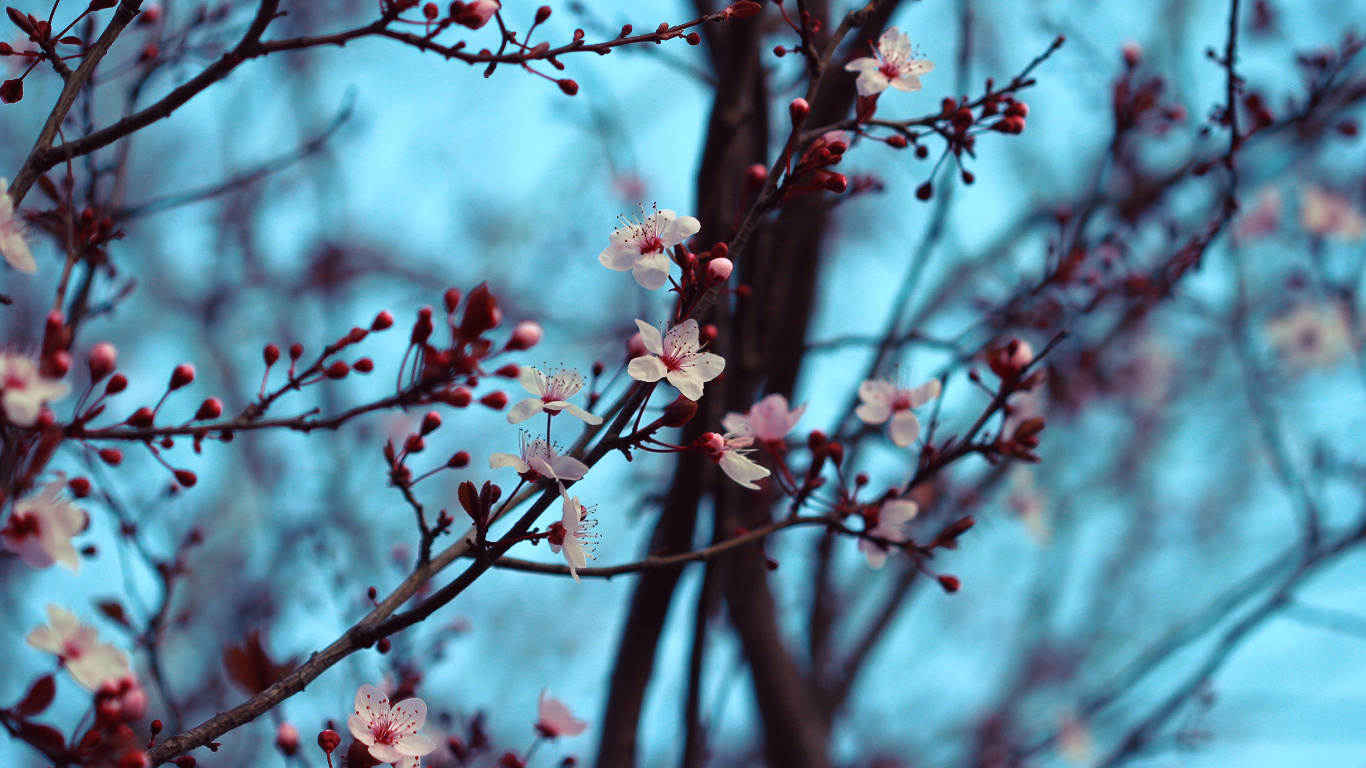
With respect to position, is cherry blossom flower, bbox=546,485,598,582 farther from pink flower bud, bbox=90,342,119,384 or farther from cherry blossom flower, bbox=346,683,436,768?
pink flower bud, bbox=90,342,119,384

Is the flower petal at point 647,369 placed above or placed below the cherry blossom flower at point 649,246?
below

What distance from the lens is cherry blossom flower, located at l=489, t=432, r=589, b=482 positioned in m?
1.07

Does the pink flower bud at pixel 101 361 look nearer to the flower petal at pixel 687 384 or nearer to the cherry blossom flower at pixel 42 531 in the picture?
the cherry blossom flower at pixel 42 531

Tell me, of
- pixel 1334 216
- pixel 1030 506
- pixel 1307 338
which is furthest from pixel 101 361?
pixel 1307 338

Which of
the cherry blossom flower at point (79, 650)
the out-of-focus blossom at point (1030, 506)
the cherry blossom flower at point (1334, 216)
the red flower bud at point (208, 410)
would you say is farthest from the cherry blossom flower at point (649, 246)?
the cherry blossom flower at point (1334, 216)

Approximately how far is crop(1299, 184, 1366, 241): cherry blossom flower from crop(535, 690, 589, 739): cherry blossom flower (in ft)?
15.5

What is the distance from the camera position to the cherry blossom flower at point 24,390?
32.5 inches

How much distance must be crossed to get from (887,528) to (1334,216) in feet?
15.9

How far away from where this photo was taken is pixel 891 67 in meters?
1.47

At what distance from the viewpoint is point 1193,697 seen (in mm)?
3006

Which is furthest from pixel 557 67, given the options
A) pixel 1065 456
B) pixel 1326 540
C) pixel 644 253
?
pixel 1065 456

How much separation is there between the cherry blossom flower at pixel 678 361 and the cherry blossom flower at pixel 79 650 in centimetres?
68

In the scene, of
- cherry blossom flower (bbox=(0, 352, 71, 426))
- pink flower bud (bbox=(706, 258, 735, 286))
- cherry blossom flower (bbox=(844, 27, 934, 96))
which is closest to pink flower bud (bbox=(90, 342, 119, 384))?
cherry blossom flower (bbox=(0, 352, 71, 426))

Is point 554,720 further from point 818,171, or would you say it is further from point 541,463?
point 818,171
